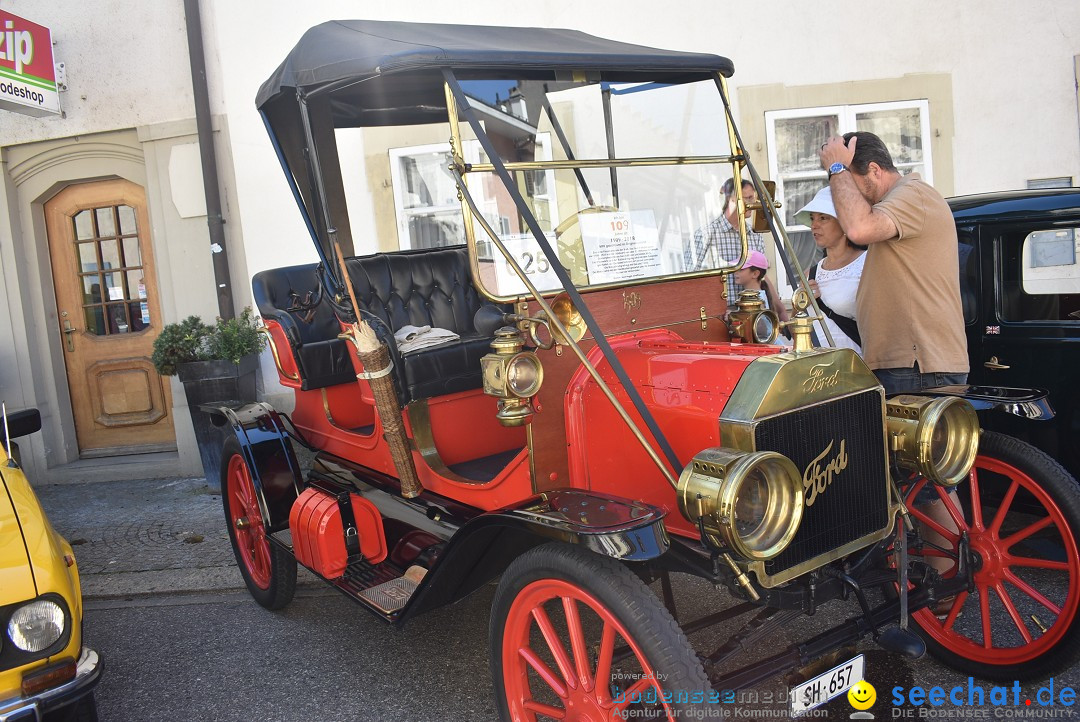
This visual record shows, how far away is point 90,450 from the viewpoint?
23.4 ft

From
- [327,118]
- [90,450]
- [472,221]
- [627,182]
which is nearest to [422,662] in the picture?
[472,221]

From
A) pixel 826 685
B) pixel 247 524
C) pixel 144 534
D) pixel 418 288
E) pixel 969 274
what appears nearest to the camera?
pixel 826 685

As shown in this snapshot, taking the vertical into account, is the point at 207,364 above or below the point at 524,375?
below

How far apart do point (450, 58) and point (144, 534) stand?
4084 mm

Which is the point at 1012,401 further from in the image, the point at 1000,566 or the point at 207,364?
the point at 207,364

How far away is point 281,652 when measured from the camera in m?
3.41

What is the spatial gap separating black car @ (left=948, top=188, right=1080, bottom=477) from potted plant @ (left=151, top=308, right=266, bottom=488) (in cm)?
458

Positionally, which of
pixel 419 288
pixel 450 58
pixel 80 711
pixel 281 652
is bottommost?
pixel 281 652

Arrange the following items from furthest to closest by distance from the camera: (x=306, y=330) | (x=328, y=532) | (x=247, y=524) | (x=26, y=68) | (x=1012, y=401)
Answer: (x=26, y=68)
(x=306, y=330)
(x=247, y=524)
(x=328, y=532)
(x=1012, y=401)

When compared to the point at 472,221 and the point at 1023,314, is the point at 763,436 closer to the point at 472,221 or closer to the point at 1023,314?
the point at 472,221

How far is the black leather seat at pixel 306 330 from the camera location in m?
3.68

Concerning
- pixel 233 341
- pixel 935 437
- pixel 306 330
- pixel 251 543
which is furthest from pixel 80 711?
pixel 233 341

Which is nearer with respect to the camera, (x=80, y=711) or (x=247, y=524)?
(x=80, y=711)

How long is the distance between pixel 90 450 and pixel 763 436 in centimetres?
679
